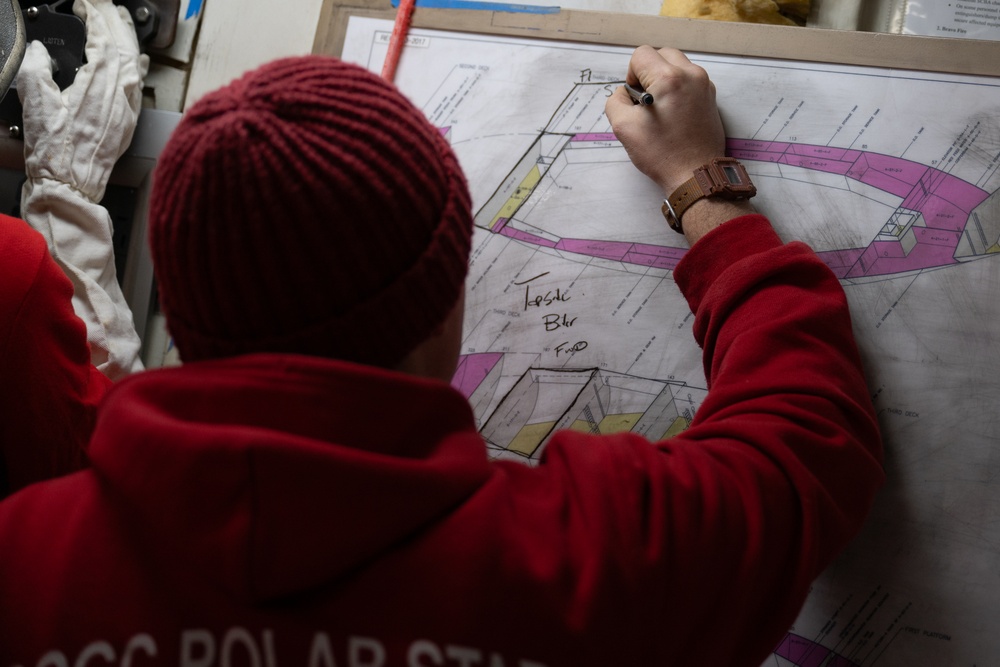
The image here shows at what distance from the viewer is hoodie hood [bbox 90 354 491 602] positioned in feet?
1.63

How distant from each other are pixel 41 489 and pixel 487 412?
556 millimetres

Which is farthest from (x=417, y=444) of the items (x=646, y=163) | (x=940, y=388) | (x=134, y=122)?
(x=134, y=122)

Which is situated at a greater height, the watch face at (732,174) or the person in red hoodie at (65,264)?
the watch face at (732,174)

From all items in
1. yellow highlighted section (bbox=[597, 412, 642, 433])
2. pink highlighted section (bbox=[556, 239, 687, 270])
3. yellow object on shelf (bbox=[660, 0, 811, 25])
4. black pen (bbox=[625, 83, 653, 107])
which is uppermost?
yellow object on shelf (bbox=[660, 0, 811, 25])

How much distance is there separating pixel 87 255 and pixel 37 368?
28 centimetres

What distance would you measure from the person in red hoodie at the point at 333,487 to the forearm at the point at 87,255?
57cm

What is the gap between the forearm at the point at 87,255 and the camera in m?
1.12

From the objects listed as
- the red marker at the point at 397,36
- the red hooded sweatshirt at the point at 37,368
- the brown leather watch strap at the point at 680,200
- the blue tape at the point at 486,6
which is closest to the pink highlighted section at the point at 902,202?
the brown leather watch strap at the point at 680,200

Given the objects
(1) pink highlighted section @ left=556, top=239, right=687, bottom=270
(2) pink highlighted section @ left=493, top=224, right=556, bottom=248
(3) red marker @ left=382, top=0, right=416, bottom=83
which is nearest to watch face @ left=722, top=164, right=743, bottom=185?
(1) pink highlighted section @ left=556, top=239, right=687, bottom=270

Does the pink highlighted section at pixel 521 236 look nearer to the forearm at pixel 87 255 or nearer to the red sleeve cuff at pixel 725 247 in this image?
the red sleeve cuff at pixel 725 247

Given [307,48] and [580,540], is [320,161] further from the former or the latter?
[307,48]

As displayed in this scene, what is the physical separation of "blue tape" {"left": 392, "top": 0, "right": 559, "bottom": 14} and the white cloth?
464 mm

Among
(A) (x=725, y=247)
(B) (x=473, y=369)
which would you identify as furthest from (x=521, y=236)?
(A) (x=725, y=247)

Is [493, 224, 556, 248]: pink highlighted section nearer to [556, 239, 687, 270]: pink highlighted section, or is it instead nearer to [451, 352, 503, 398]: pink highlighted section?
[556, 239, 687, 270]: pink highlighted section
